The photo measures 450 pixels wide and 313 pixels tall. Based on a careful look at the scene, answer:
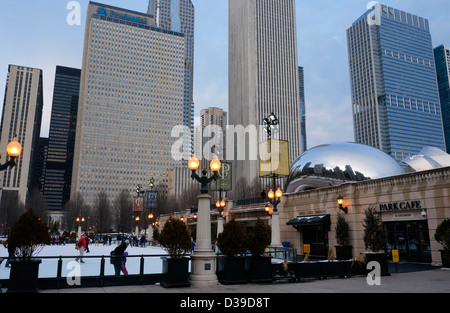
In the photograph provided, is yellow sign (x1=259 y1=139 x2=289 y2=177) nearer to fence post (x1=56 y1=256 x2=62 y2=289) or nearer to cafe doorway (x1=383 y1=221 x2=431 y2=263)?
cafe doorway (x1=383 y1=221 x2=431 y2=263)

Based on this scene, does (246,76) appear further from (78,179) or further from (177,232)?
(177,232)

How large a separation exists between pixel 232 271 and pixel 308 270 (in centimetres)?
358

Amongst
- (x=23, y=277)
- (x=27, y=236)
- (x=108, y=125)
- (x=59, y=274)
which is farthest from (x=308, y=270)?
(x=108, y=125)

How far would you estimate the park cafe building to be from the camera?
2020cm

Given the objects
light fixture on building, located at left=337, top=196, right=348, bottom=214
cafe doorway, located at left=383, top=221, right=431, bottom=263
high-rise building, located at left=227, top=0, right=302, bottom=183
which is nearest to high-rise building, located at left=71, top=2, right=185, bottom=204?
high-rise building, located at left=227, top=0, right=302, bottom=183

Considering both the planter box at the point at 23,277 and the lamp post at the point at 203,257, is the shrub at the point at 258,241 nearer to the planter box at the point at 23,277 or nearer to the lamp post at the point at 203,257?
the lamp post at the point at 203,257

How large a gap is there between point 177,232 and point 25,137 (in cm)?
21963

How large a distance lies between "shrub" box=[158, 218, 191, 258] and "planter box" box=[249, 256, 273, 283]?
286 centimetres

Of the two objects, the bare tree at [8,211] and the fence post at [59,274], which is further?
the bare tree at [8,211]

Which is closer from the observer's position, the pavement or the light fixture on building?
the pavement

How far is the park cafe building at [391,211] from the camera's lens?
20.2 meters

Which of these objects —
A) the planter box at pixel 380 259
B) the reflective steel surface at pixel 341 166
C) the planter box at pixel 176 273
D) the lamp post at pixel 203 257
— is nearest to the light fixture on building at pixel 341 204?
the reflective steel surface at pixel 341 166

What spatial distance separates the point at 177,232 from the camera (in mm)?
13094

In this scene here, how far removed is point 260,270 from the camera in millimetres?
13633
